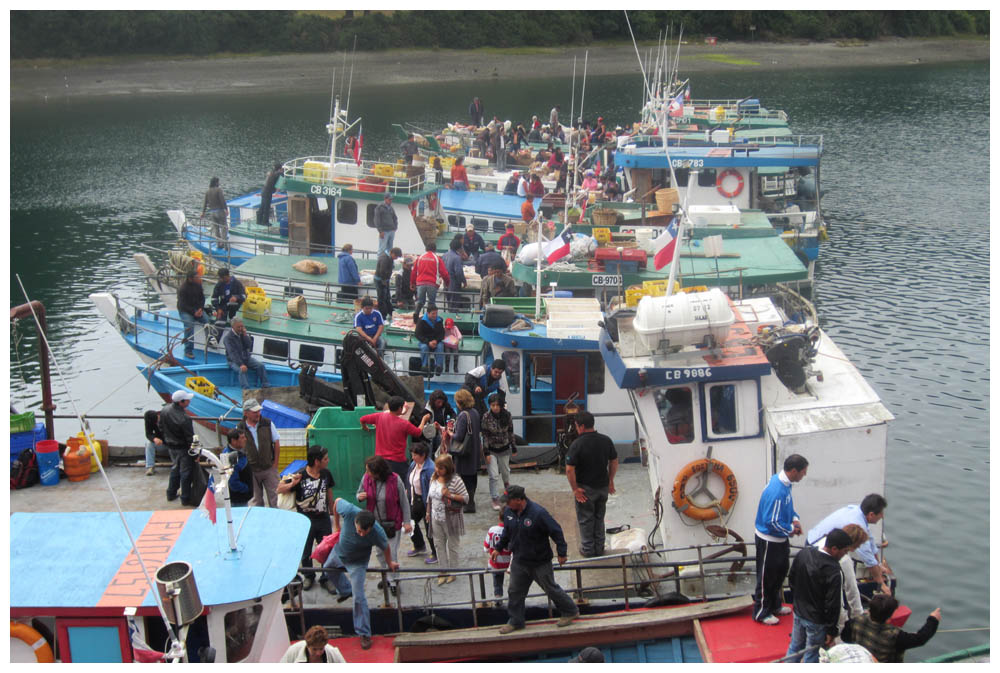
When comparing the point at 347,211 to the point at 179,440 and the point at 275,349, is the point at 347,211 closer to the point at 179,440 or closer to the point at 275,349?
the point at 275,349

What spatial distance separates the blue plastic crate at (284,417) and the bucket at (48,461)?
2.93 m

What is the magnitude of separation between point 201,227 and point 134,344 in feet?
26.7

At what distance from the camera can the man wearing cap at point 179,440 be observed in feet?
43.4

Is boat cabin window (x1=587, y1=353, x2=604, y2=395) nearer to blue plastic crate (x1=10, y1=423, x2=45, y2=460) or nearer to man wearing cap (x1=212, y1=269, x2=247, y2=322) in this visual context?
man wearing cap (x1=212, y1=269, x2=247, y2=322)

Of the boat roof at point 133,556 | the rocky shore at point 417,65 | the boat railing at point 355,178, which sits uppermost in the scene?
the rocky shore at point 417,65

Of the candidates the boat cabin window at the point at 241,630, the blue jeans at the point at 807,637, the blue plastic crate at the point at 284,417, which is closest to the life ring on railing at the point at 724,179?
the blue plastic crate at the point at 284,417

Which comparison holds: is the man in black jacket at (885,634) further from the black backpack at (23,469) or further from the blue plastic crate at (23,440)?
the blue plastic crate at (23,440)

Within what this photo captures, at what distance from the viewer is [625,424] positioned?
1619 centimetres

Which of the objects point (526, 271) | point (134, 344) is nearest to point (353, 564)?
point (526, 271)

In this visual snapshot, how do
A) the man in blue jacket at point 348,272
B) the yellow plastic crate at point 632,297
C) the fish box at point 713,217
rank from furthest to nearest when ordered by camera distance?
the man in blue jacket at point 348,272 → the fish box at point 713,217 → the yellow plastic crate at point 632,297

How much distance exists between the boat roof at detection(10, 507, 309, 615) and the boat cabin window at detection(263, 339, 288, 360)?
33.3ft

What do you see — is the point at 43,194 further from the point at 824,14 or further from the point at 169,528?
the point at 824,14

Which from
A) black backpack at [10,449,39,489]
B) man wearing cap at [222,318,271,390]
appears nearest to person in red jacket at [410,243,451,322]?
man wearing cap at [222,318,271,390]

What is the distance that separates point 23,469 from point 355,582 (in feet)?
19.8
